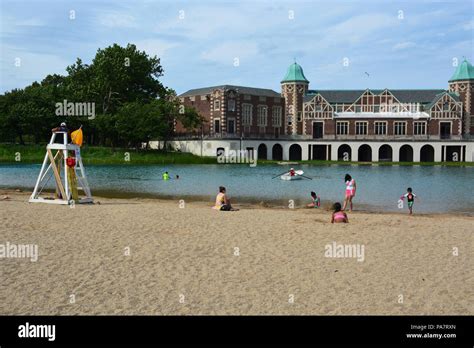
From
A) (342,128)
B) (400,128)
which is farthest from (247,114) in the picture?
(400,128)

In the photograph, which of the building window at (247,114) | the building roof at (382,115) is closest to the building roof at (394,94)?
the building roof at (382,115)

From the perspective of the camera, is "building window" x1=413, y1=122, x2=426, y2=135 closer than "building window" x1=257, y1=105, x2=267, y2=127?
Yes

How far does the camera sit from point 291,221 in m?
17.7

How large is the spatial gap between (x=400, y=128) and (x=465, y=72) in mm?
16724

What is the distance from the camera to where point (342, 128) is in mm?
87812

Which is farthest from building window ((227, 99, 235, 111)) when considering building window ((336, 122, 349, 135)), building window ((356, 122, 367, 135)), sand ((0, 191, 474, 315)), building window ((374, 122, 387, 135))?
sand ((0, 191, 474, 315))

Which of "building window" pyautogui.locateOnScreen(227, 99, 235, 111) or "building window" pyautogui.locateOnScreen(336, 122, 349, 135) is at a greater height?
"building window" pyautogui.locateOnScreen(227, 99, 235, 111)

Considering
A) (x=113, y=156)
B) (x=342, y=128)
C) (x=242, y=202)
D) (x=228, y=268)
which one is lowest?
(x=242, y=202)

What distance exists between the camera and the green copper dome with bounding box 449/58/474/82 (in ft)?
287

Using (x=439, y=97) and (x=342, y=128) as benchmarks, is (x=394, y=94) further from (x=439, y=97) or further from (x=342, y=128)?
(x=342, y=128)

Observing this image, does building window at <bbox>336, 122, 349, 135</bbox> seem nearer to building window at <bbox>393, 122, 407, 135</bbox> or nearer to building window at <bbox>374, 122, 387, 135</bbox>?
building window at <bbox>374, 122, 387, 135</bbox>

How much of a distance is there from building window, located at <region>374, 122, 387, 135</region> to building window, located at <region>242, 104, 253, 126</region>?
2262 centimetres
